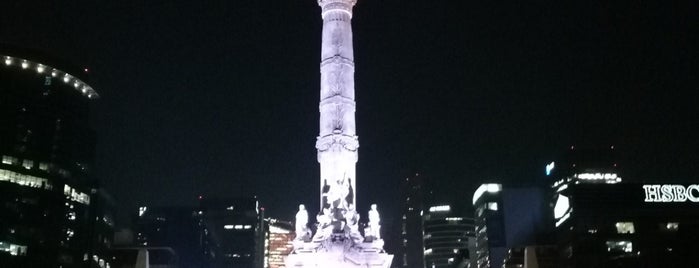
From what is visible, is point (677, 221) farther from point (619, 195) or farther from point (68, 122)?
point (68, 122)

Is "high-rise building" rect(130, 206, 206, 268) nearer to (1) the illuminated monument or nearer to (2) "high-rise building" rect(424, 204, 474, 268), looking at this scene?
(2) "high-rise building" rect(424, 204, 474, 268)

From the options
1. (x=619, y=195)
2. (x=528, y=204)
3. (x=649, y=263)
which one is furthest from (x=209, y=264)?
(x=649, y=263)

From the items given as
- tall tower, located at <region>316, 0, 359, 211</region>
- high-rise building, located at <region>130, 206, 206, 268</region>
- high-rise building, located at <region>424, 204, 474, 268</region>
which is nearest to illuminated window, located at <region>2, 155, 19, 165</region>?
tall tower, located at <region>316, 0, 359, 211</region>

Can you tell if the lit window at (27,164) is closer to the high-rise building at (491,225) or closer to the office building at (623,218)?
the office building at (623,218)

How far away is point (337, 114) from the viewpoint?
4069 centimetres

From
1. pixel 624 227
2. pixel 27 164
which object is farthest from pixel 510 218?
pixel 27 164

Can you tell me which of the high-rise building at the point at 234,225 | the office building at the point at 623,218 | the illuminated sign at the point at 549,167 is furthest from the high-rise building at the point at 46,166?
the high-rise building at the point at 234,225

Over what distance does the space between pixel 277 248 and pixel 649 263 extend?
456ft

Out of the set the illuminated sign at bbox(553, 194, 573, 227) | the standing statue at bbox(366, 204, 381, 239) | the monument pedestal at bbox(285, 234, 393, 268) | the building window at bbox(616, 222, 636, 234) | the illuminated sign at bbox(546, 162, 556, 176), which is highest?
the illuminated sign at bbox(546, 162, 556, 176)

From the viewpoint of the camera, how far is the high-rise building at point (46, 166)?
65.8 m

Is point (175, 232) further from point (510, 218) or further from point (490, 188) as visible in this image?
point (510, 218)

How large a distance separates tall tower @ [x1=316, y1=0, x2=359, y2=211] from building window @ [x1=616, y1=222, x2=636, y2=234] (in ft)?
133

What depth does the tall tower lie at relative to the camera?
39.3m

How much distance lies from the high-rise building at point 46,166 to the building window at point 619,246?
48214 mm
